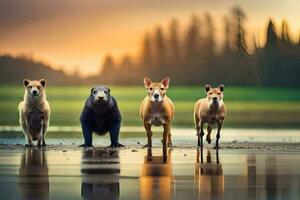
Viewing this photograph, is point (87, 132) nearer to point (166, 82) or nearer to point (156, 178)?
point (166, 82)

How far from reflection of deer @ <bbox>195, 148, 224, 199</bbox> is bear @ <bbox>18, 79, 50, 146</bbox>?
6.91 meters

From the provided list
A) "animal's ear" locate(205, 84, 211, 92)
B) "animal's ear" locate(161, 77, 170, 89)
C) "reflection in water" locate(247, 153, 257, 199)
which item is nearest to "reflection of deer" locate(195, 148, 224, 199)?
"reflection in water" locate(247, 153, 257, 199)

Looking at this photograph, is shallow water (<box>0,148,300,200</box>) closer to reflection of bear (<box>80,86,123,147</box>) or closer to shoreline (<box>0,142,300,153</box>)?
shoreline (<box>0,142,300,153</box>)

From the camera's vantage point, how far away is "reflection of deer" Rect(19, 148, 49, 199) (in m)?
16.8

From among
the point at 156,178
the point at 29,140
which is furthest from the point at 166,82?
the point at 156,178

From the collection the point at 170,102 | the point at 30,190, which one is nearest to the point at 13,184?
the point at 30,190

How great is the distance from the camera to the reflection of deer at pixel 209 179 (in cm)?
1673

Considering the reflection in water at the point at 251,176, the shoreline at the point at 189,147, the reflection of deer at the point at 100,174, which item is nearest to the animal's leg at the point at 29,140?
the shoreline at the point at 189,147

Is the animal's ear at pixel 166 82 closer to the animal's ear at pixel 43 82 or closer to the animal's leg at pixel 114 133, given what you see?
the animal's leg at pixel 114 133

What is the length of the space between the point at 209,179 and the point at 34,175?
2.91m

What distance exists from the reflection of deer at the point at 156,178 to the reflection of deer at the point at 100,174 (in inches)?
15.9

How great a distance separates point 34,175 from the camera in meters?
20.1

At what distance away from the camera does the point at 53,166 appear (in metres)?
22.4

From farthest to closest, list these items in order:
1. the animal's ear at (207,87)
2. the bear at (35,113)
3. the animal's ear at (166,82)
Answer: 1. the bear at (35,113)
2. the animal's ear at (207,87)
3. the animal's ear at (166,82)
